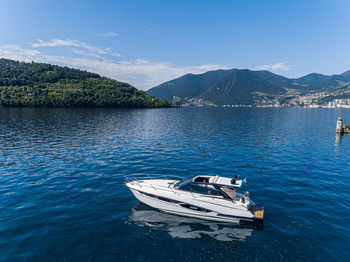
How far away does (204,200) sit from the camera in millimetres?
14289

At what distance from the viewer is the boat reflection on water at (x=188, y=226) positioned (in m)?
12.8

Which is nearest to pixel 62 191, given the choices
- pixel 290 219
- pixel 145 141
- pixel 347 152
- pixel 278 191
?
pixel 290 219

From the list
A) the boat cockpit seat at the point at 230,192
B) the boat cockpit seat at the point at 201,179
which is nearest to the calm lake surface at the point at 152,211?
the boat cockpit seat at the point at 230,192

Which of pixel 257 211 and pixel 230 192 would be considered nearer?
pixel 257 211

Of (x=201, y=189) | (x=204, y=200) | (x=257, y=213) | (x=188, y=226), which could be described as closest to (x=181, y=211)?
(x=188, y=226)

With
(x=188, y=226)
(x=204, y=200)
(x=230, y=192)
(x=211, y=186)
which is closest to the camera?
(x=188, y=226)

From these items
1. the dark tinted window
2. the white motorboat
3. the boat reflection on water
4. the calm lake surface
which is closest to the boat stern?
the white motorboat

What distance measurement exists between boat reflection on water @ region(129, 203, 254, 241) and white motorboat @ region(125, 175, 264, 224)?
421 mm

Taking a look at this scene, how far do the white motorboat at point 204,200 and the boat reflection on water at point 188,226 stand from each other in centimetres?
42

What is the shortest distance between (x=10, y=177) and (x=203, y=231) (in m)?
22.2

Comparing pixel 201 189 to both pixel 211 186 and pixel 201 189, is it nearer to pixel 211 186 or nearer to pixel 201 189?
pixel 201 189

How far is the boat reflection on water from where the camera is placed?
12.8 m

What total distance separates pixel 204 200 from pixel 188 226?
2.14 metres

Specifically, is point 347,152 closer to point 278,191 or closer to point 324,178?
point 324,178
